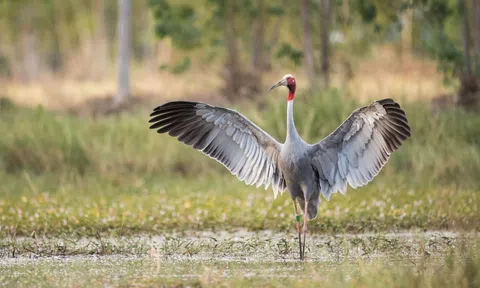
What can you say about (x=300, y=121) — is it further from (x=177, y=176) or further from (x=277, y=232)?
(x=277, y=232)

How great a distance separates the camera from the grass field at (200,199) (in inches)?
317

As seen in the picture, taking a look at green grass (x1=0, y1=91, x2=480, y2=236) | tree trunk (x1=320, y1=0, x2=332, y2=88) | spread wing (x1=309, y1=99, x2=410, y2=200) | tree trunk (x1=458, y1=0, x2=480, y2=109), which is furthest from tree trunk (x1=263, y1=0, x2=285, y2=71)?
spread wing (x1=309, y1=99, x2=410, y2=200)

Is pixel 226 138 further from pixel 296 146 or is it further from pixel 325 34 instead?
pixel 325 34

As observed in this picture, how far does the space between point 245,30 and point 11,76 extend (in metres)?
11.1

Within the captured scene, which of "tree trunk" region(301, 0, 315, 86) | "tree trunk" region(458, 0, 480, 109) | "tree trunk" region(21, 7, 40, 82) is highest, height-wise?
"tree trunk" region(21, 7, 40, 82)

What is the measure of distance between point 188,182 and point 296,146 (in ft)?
20.9

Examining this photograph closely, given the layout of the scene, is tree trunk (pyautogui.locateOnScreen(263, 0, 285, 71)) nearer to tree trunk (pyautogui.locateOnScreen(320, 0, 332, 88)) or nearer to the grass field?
tree trunk (pyautogui.locateOnScreen(320, 0, 332, 88))

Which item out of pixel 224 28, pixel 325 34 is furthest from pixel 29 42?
pixel 325 34

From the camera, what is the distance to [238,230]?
11078 mm

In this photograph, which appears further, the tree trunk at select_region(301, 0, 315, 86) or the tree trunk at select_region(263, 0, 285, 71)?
the tree trunk at select_region(263, 0, 285, 71)

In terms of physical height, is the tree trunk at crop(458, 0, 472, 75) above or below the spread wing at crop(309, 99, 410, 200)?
above

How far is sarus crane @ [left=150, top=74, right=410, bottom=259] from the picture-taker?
30.5 feet

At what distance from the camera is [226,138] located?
9.88 m

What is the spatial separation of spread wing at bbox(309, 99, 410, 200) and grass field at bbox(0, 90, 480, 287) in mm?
851
